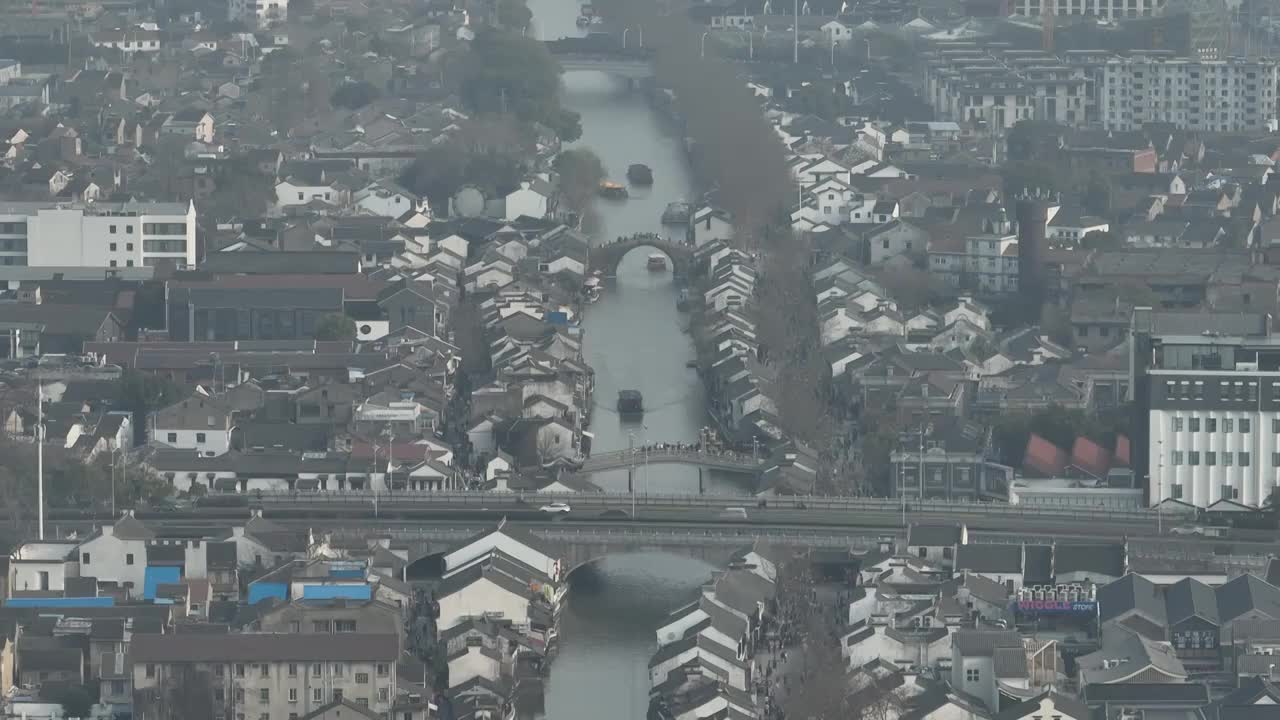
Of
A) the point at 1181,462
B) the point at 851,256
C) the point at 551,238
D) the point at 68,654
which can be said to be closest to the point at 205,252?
the point at 551,238

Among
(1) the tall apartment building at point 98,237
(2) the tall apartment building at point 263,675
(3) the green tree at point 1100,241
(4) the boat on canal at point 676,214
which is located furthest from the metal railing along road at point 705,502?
(4) the boat on canal at point 676,214

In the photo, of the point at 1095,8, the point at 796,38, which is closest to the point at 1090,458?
the point at 796,38

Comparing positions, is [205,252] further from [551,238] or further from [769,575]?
[769,575]

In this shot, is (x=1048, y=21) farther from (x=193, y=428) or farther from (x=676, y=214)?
(x=193, y=428)

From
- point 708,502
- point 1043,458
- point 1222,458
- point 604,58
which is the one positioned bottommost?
point 708,502

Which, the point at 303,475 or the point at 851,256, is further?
the point at 851,256

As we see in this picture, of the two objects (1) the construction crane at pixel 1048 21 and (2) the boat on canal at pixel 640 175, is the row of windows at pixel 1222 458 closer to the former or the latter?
(2) the boat on canal at pixel 640 175
